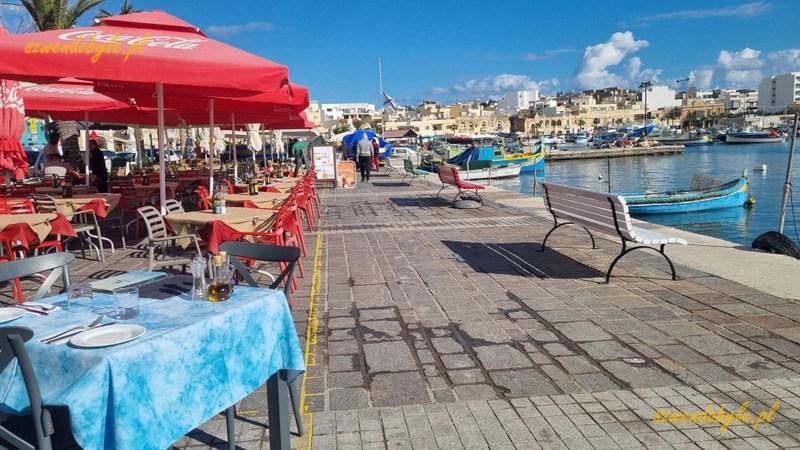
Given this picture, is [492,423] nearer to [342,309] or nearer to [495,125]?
[342,309]

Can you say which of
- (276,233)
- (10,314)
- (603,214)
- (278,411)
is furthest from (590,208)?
(10,314)

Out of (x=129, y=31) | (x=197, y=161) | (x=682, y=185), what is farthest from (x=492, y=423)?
(x=682, y=185)

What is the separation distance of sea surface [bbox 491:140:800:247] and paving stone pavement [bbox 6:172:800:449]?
874 cm

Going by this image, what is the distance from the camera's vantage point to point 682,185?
3594cm

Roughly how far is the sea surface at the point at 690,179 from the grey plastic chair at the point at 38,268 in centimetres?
1330

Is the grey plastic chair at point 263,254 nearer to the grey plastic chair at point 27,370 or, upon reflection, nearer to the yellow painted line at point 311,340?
the yellow painted line at point 311,340

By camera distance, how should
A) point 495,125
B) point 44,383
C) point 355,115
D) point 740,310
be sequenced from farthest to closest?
point 355,115
point 495,125
point 740,310
point 44,383

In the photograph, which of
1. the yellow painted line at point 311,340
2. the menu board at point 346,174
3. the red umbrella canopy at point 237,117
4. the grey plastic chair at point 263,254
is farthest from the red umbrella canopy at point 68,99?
the menu board at point 346,174

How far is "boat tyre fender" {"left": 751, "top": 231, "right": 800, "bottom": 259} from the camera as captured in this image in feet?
23.1

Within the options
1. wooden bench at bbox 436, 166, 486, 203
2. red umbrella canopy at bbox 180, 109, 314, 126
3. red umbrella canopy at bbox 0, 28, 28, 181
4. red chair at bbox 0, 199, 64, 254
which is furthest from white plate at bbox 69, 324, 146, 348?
red umbrella canopy at bbox 180, 109, 314, 126

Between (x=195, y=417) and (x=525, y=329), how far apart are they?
303 cm

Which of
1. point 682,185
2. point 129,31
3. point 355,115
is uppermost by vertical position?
point 355,115

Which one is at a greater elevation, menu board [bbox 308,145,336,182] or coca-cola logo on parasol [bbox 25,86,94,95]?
coca-cola logo on parasol [bbox 25,86,94,95]

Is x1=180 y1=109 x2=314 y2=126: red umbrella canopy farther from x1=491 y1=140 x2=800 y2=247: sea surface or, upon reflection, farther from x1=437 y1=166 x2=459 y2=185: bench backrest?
x1=491 y1=140 x2=800 y2=247: sea surface
